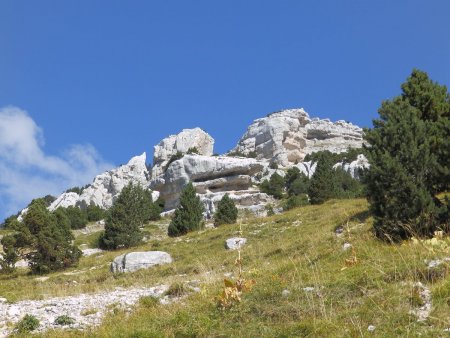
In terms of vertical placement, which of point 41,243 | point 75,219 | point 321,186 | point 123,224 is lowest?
point 41,243

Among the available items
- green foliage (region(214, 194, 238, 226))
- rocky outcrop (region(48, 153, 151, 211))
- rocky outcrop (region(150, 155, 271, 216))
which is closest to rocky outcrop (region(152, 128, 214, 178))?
rocky outcrop (region(48, 153, 151, 211))

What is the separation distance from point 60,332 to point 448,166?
11501 millimetres

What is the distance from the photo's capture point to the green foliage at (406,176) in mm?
12703

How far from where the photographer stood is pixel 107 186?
10031cm

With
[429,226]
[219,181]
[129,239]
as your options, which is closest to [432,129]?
[429,226]

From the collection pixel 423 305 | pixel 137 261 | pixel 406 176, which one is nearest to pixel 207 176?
pixel 137 261

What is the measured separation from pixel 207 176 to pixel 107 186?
121 ft

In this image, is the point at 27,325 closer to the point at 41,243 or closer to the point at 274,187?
the point at 41,243

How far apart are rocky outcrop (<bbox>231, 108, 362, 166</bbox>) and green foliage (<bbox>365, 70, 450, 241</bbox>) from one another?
9096cm

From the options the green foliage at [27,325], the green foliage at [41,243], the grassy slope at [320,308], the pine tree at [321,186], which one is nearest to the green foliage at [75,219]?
the green foliage at [41,243]

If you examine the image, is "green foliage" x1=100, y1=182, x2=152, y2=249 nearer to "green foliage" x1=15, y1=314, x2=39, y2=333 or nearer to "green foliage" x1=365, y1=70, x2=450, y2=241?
"green foliage" x1=365, y1=70, x2=450, y2=241

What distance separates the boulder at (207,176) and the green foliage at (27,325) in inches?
2362

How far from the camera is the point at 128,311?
8.98m

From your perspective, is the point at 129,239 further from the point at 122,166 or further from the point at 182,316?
the point at 122,166
